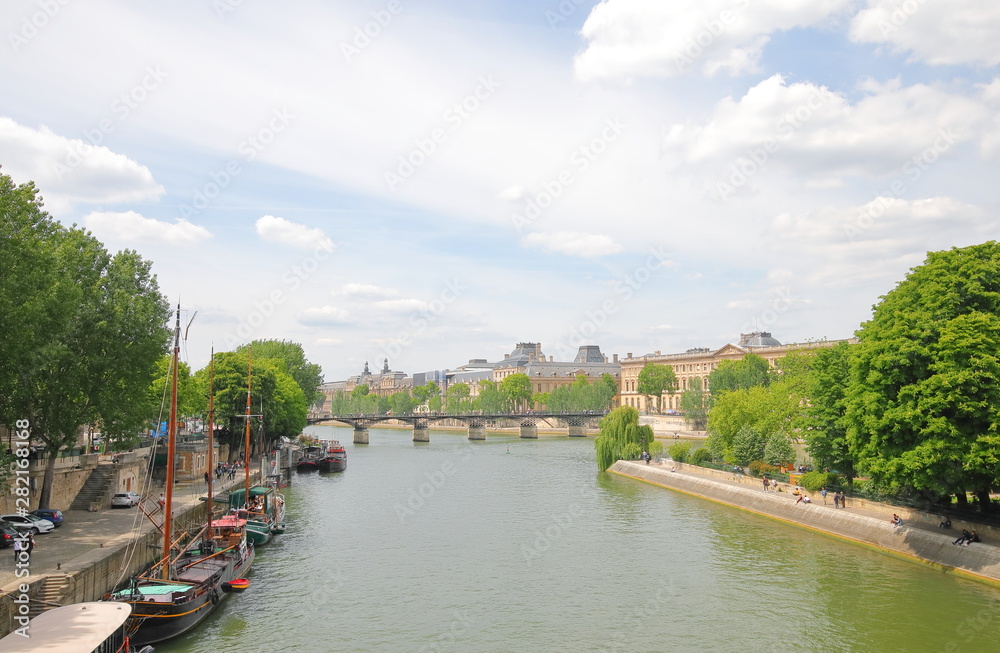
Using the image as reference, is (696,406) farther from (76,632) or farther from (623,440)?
(76,632)

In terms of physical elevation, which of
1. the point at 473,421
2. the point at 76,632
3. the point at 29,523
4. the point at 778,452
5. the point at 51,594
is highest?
the point at 473,421

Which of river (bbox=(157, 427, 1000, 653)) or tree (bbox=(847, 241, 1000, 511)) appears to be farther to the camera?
tree (bbox=(847, 241, 1000, 511))

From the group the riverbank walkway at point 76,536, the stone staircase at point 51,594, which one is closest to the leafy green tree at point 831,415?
the riverbank walkway at point 76,536

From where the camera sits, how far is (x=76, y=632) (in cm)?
2136

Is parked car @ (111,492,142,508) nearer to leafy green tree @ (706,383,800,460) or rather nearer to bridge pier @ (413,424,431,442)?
leafy green tree @ (706,383,800,460)

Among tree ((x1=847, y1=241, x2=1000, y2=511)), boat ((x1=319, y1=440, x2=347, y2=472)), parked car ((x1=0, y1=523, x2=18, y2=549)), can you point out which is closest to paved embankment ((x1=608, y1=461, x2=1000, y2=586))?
tree ((x1=847, y1=241, x2=1000, y2=511))

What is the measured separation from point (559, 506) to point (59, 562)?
3597 centimetres

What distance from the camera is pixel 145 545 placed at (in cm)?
3572

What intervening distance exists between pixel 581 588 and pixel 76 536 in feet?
77.9

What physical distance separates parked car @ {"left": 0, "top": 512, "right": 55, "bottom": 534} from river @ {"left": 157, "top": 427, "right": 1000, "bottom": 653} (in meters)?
9.89

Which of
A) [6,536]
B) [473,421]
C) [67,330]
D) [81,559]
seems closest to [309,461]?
[67,330]

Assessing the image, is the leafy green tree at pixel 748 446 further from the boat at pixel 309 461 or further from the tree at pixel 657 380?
the tree at pixel 657 380

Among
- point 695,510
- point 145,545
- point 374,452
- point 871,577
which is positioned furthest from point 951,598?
point 374,452

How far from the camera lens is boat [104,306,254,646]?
1061 inches
